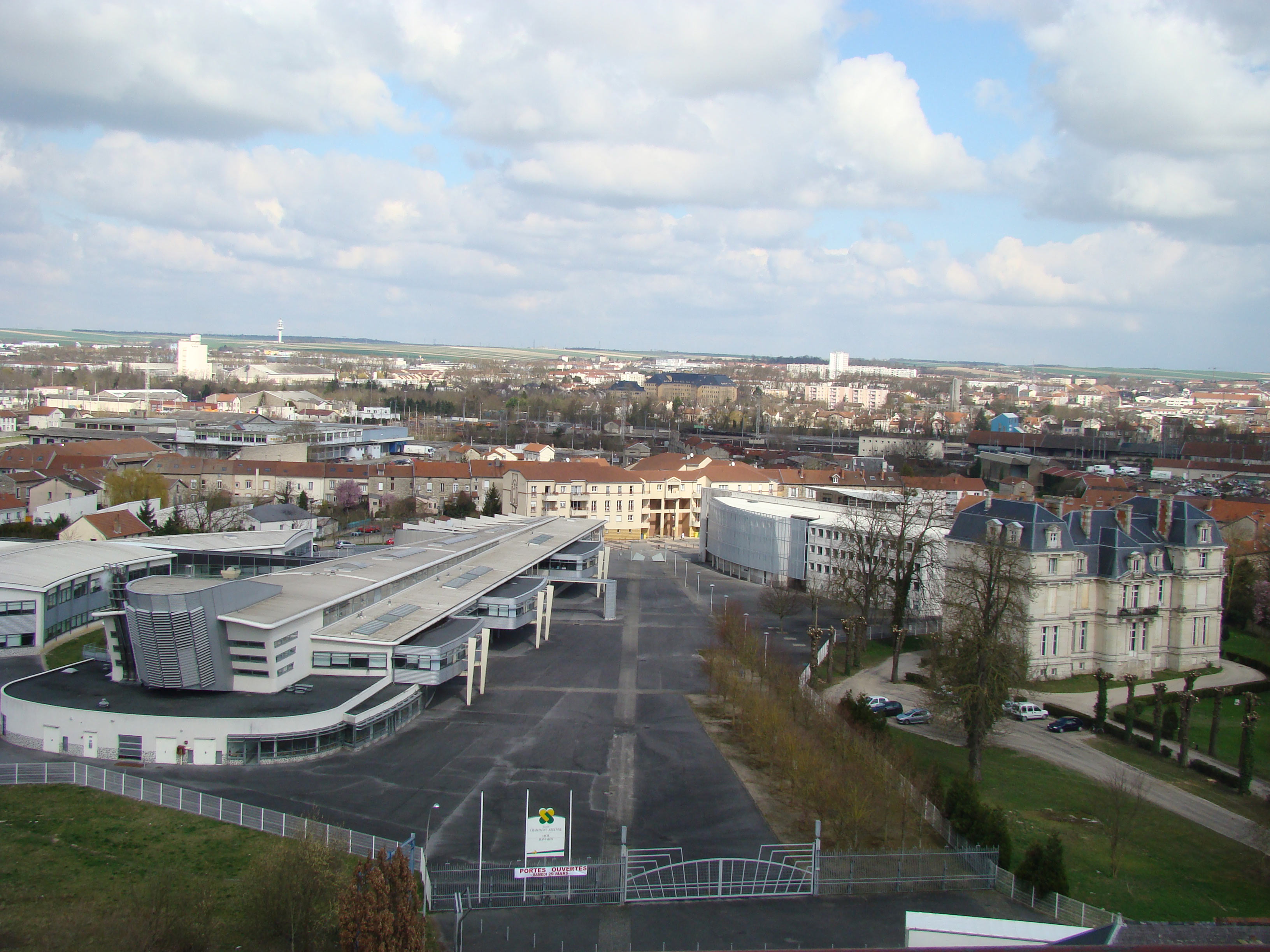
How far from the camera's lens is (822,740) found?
23.4 m

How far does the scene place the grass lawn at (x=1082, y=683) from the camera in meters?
31.5

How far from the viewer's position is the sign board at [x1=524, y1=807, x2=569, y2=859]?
54.3 feet

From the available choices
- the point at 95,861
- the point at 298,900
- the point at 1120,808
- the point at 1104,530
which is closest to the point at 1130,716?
the point at 1120,808

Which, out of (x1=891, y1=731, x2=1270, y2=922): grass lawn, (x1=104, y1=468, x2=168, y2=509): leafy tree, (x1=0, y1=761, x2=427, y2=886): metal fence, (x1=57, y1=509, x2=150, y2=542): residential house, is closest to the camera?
(x1=0, y1=761, x2=427, y2=886): metal fence

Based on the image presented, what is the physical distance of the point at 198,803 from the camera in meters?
19.8

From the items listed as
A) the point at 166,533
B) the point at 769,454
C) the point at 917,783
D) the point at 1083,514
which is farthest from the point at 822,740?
the point at 769,454

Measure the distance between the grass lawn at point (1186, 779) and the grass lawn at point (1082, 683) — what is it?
4143mm

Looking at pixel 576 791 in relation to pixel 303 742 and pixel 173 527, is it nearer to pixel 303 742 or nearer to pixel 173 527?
pixel 303 742

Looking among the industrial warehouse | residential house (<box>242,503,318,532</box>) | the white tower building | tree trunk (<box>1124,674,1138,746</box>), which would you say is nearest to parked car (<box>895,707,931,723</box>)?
tree trunk (<box>1124,674,1138,746</box>)

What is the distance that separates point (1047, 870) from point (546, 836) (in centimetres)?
884

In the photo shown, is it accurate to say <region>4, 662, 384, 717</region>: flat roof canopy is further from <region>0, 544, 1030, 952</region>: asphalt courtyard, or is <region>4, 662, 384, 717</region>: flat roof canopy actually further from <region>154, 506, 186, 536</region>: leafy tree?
<region>154, 506, 186, 536</region>: leafy tree

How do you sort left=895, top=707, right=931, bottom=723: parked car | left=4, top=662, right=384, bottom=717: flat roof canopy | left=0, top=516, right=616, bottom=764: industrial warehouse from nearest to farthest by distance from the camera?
1. left=0, top=516, right=616, bottom=764: industrial warehouse
2. left=4, top=662, right=384, bottom=717: flat roof canopy
3. left=895, top=707, right=931, bottom=723: parked car

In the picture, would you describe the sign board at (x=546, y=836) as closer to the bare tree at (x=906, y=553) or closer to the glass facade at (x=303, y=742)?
the glass facade at (x=303, y=742)

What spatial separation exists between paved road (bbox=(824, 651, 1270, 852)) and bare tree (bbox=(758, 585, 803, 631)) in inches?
212
